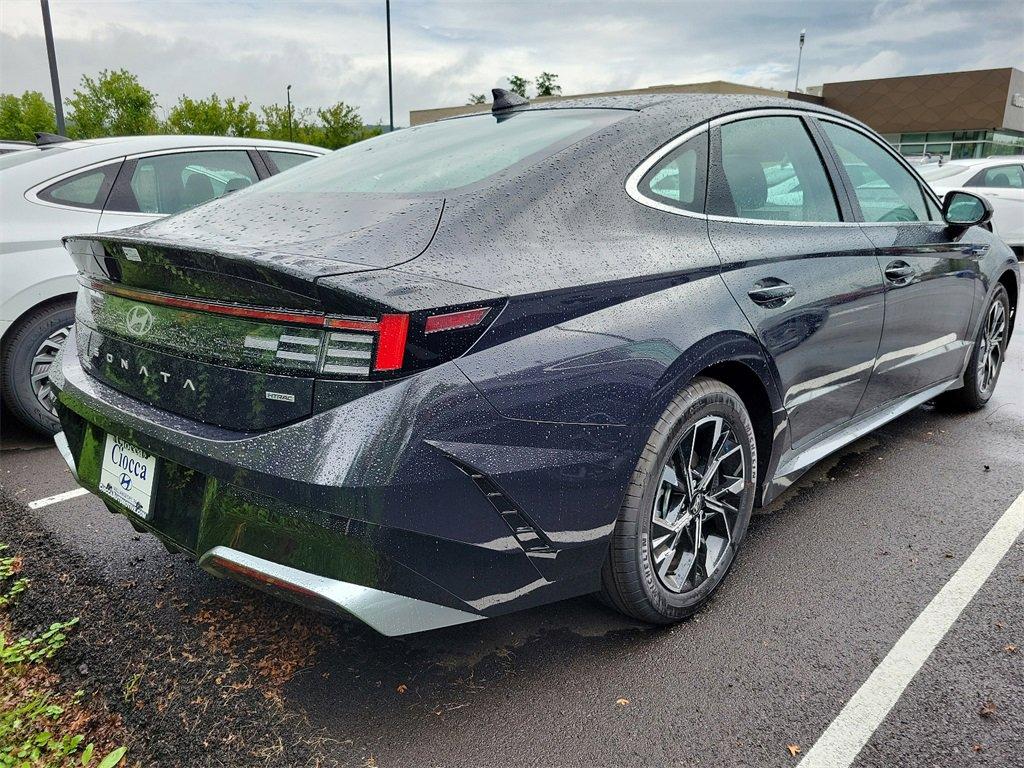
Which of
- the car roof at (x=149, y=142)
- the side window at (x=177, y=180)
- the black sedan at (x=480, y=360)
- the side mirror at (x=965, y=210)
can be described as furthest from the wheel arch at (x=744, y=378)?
the side window at (x=177, y=180)

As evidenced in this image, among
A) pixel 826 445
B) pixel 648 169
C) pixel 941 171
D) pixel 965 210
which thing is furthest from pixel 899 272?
pixel 941 171

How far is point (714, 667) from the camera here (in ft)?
7.31

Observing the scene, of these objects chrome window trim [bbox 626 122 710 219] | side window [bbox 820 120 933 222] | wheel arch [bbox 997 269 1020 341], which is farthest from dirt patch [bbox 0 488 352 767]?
wheel arch [bbox 997 269 1020 341]

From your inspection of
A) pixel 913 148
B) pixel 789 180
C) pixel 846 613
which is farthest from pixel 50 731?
pixel 913 148

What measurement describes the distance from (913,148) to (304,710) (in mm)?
46710

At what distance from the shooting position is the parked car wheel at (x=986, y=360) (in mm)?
4344

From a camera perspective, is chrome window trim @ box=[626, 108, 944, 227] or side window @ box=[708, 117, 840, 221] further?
side window @ box=[708, 117, 840, 221]

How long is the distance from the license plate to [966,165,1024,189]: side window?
12.6 m

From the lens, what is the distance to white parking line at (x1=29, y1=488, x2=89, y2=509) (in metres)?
3.36

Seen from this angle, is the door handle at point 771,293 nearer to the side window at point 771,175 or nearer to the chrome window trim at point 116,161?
the side window at point 771,175

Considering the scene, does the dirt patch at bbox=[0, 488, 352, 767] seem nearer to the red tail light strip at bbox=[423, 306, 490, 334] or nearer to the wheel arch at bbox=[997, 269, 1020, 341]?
the red tail light strip at bbox=[423, 306, 490, 334]

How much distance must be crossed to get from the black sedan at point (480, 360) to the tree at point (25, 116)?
41.5 meters

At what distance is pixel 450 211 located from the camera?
6.37 ft

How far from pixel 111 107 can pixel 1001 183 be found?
108 ft
